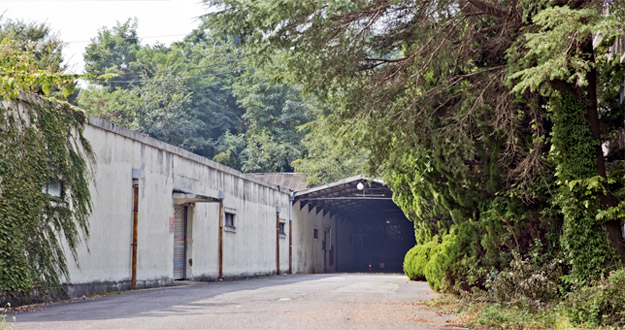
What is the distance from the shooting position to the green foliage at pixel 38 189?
11.0 meters

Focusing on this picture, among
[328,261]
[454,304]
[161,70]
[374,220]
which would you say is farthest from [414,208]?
[161,70]

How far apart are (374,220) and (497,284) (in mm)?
37583

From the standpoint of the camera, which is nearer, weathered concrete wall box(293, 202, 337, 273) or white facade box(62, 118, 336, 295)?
white facade box(62, 118, 336, 295)

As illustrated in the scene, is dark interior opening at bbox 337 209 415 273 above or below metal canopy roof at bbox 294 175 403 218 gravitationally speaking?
below

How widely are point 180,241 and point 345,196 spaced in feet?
44.7

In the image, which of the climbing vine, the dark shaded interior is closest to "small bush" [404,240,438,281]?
the climbing vine

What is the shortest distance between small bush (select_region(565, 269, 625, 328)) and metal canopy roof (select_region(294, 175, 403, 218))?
16.6 meters

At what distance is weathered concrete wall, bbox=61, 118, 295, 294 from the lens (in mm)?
14461

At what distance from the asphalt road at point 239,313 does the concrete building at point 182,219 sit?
1.70 metres

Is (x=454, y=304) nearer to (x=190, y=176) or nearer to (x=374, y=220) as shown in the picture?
(x=190, y=176)

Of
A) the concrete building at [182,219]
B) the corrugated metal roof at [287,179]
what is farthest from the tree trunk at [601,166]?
the corrugated metal roof at [287,179]

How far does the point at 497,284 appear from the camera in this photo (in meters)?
9.83

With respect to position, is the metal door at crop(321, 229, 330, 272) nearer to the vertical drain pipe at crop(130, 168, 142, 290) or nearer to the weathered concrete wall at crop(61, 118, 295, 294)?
the weathered concrete wall at crop(61, 118, 295, 294)

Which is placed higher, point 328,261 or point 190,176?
point 190,176
